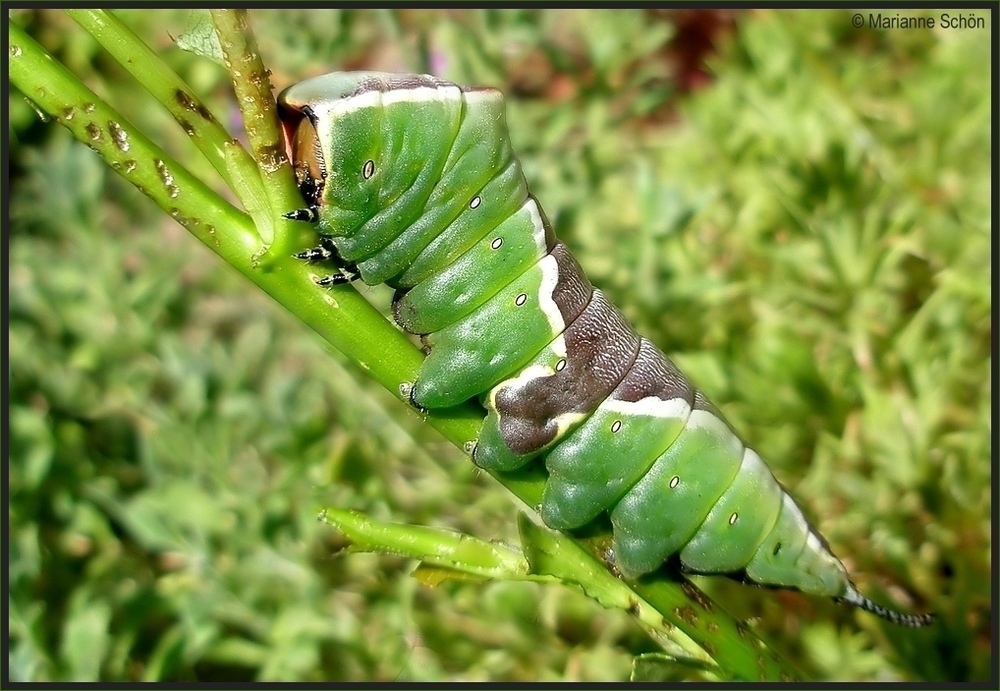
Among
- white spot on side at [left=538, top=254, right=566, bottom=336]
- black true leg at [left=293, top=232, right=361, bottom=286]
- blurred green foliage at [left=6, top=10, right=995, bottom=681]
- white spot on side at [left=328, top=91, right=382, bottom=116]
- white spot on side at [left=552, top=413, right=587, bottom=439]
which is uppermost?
white spot on side at [left=328, top=91, right=382, bottom=116]

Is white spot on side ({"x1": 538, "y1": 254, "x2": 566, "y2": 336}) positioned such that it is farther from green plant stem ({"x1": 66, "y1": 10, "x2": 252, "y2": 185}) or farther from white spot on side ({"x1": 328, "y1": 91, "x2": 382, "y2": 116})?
green plant stem ({"x1": 66, "y1": 10, "x2": 252, "y2": 185})

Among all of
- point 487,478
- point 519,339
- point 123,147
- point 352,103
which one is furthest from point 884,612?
point 123,147

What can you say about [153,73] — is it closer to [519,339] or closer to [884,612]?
[519,339]

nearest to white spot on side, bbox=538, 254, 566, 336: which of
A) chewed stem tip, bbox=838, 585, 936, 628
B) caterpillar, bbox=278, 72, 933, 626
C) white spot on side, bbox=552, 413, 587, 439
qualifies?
caterpillar, bbox=278, 72, 933, 626

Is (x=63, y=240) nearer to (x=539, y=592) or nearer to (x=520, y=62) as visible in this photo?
(x=520, y=62)

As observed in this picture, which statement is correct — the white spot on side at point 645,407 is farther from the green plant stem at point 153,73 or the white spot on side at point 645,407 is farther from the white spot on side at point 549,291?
the green plant stem at point 153,73

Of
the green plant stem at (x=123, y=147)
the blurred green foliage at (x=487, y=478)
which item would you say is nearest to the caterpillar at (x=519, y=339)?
the green plant stem at (x=123, y=147)
